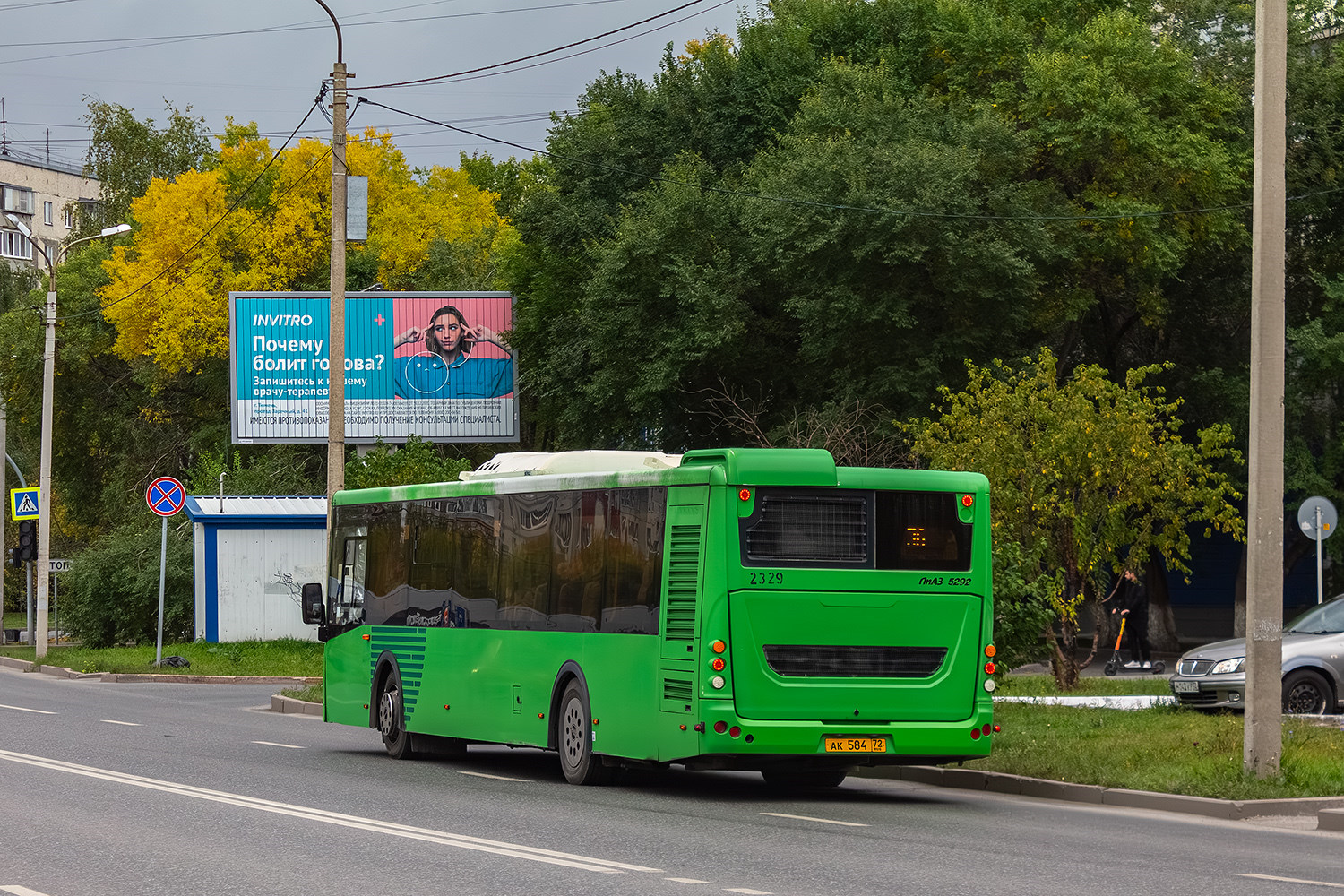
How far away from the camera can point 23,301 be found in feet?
239

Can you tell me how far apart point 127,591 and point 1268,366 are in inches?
1365

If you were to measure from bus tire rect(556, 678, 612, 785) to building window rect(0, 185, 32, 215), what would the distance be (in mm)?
100707

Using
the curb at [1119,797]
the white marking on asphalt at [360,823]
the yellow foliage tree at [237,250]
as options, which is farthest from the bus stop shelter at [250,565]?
the curb at [1119,797]

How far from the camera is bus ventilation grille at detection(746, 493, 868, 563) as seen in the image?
14.2 m

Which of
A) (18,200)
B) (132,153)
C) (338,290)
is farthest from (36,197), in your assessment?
(338,290)

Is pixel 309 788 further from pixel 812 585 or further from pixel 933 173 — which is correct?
pixel 933 173

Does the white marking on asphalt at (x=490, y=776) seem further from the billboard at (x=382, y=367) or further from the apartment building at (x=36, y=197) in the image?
the apartment building at (x=36, y=197)

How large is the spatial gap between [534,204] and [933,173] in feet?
43.5

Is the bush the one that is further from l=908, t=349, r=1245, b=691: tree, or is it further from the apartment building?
the apartment building

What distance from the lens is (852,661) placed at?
14.4m

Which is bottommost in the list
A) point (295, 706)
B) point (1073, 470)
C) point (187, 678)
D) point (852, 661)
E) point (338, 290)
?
point (187, 678)

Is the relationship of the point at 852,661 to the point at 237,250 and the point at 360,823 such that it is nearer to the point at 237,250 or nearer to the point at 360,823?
the point at 360,823

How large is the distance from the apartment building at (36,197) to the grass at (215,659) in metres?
70.0

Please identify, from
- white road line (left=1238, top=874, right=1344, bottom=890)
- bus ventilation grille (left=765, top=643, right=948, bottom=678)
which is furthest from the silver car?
white road line (left=1238, top=874, right=1344, bottom=890)
